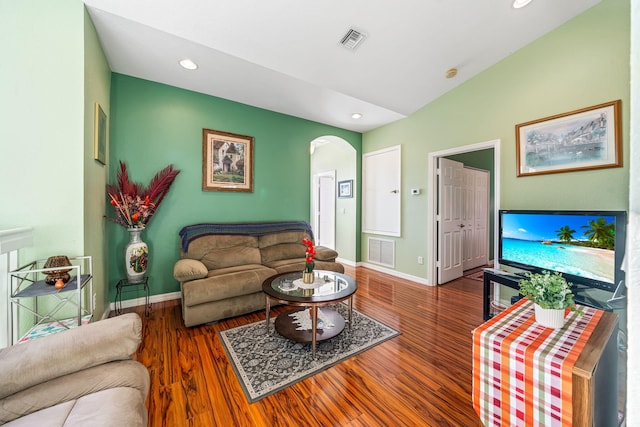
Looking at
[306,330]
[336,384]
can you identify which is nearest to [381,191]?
[306,330]

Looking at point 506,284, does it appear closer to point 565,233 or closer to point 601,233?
point 565,233

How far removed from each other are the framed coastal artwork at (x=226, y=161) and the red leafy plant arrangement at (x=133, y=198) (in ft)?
1.79

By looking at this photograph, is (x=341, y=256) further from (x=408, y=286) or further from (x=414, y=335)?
(x=414, y=335)

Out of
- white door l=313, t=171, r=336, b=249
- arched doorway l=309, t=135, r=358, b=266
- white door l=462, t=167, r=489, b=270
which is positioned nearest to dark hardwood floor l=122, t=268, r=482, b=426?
white door l=462, t=167, r=489, b=270

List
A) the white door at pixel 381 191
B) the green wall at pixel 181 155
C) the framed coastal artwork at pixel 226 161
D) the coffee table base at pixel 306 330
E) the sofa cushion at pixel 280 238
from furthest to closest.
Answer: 1. the white door at pixel 381 191
2. the sofa cushion at pixel 280 238
3. the framed coastal artwork at pixel 226 161
4. the green wall at pixel 181 155
5. the coffee table base at pixel 306 330

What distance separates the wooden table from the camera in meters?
1.01

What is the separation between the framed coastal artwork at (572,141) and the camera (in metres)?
2.27

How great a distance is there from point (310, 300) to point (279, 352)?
52cm

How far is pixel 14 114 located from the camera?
5.88ft

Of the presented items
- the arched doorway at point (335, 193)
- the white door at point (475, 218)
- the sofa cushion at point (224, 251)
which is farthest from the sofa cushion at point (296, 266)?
the white door at point (475, 218)

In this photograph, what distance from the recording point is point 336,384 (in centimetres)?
181

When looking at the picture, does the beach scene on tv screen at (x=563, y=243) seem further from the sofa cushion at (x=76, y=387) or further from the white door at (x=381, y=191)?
the sofa cushion at (x=76, y=387)

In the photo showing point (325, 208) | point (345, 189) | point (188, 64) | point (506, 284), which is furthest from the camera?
point (325, 208)

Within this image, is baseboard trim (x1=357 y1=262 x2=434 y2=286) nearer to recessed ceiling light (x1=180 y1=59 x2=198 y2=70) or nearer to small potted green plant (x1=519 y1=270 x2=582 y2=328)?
small potted green plant (x1=519 y1=270 x2=582 y2=328)
